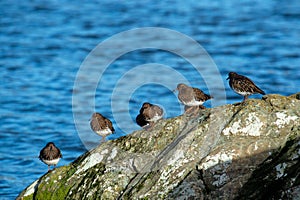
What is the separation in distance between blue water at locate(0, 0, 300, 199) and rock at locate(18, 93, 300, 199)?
13.9 ft

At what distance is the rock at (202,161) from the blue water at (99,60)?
13.9ft

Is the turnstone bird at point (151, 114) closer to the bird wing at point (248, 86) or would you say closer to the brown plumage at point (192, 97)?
the brown plumage at point (192, 97)

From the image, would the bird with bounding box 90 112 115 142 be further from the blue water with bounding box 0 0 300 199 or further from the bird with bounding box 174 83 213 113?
the blue water with bounding box 0 0 300 199

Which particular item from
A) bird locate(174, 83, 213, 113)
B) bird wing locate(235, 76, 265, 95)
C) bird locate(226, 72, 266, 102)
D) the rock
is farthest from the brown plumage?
the rock

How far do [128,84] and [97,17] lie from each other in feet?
32.4

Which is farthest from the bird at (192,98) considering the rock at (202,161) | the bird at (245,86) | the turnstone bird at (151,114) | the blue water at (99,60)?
the blue water at (99,60)

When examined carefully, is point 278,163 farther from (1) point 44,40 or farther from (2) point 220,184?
(1) point 44,40

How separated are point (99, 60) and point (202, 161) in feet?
50.3

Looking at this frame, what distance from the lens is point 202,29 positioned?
2809 centimetres

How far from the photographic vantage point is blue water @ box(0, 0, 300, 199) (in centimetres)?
1786

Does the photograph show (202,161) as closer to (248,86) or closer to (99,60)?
(248,86)

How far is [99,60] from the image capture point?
23969 mm

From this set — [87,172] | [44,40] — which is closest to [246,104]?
[87,172]

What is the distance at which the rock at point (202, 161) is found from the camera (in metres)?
8.66
